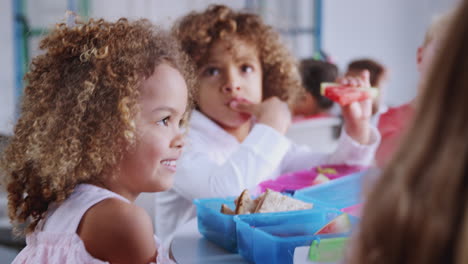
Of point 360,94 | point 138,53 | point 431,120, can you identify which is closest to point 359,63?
point 360,94

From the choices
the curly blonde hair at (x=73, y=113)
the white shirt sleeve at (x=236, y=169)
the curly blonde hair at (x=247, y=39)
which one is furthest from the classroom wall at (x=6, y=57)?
the curly blonde hair at (x=73, y=113)

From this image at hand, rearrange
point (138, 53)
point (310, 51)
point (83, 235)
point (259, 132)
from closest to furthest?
point (83, 235), point (138, 53), point (259, 132), point (310, 51)

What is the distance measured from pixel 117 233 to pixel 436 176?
1.86 feet

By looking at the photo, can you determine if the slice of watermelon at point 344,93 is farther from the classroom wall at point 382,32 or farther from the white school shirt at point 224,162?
the classroom wall at point 382,32

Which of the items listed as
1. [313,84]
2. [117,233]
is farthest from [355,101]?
[313,84]

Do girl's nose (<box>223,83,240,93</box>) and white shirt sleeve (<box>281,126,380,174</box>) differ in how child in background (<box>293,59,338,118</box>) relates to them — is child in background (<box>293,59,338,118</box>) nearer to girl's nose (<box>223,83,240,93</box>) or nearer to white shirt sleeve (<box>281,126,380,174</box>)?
white shirt sleeve (<box>281,126,380,174</box>)

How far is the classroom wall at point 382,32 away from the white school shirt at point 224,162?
184 inches

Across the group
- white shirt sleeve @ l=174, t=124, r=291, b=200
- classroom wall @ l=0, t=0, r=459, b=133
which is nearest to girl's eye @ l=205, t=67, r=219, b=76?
white shirt sleeve @ l=174, t=124, r=291, b=200

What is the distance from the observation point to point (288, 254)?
735 mm

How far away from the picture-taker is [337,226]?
2.52 ft

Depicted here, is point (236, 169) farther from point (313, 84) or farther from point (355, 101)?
point (313, 84)

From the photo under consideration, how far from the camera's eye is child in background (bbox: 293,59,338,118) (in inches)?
119

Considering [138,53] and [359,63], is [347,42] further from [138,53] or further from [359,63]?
[138,53]

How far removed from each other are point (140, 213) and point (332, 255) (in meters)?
0.30
